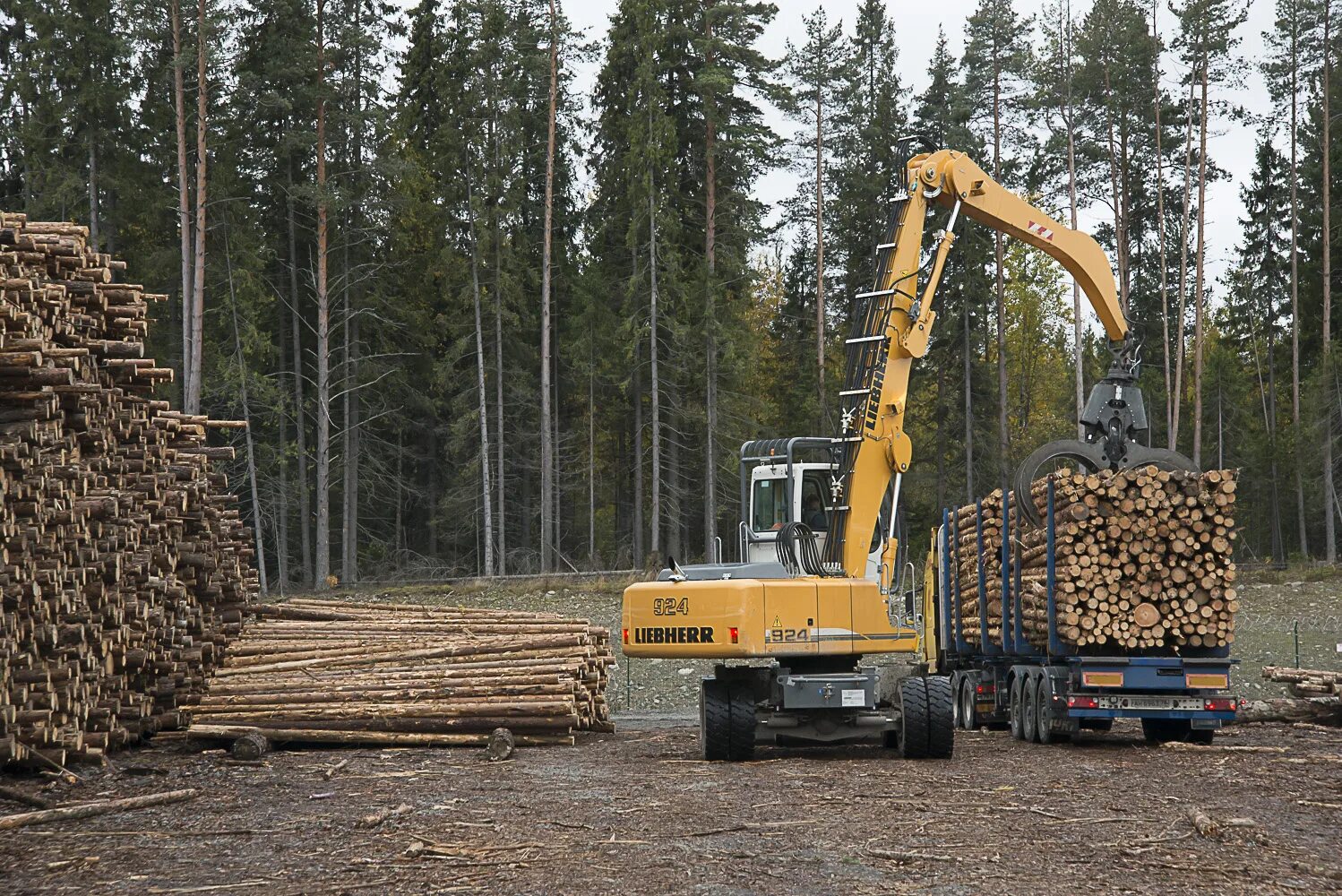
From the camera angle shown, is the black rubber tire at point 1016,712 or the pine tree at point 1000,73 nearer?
the black rubber tire at point 1016,712

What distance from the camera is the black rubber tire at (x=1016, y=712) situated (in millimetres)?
16766

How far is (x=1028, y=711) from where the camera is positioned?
1645cm

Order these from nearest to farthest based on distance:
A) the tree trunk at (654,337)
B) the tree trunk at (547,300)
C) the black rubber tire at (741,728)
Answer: the black rubber tire at (741,728), the tree trunk at (547,300), the tree trunk at (654,337)

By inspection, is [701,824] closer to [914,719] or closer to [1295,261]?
[914,719]

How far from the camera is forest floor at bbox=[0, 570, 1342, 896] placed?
7.95m

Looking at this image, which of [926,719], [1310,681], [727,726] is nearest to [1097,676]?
[926,719]

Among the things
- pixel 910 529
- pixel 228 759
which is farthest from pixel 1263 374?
pixel 228 759

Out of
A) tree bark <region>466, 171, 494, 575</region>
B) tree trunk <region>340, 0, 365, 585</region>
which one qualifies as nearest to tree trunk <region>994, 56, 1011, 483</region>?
tree bark <region>466, 171, 494, 575</region>

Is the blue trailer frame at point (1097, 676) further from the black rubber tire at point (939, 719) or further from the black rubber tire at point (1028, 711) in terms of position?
the black rubber tire at point (939, 719)

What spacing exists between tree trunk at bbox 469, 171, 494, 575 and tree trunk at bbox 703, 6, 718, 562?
20.3 feet

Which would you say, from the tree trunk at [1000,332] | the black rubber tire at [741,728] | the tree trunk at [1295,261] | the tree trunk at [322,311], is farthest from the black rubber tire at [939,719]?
the tree trunk at [1295,261]

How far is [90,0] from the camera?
3809 cm

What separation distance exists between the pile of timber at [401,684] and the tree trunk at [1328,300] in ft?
103

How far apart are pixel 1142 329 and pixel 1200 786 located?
42662 millimetres
